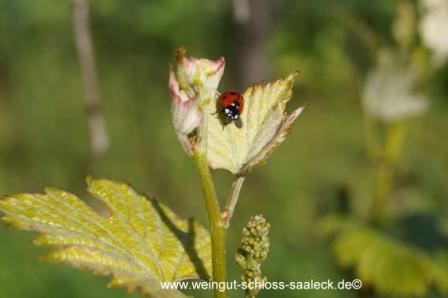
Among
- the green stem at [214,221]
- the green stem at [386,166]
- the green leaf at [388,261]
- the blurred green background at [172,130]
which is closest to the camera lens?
the green stem at [214,221]

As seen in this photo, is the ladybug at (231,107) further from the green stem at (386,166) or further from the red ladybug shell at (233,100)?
the green stem at (386,166)

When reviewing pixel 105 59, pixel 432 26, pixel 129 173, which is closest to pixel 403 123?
pixel 432 26

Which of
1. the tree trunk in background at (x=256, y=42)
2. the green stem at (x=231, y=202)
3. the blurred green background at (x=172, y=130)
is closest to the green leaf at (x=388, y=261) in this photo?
the blurred green background at (x=172, y=130)

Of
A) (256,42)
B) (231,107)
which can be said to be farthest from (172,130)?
(231,107)

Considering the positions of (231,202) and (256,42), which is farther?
(256,42)

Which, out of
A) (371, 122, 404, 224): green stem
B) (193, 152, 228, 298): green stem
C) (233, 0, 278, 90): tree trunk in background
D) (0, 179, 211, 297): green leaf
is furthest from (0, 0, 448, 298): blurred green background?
(193, 152, 228, 298): green stem

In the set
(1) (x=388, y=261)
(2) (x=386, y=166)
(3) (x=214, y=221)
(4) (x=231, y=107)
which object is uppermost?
(2) (x=386, y=166)

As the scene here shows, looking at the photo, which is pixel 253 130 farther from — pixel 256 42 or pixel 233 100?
pixel 256 42
